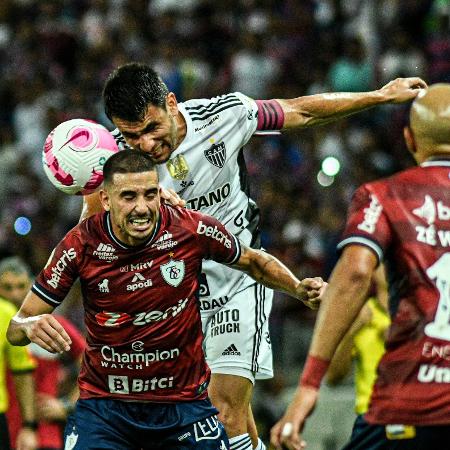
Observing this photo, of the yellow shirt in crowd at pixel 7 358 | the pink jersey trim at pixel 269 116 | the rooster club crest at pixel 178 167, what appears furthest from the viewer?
the yellow shirt in crowd at pixel 7 358

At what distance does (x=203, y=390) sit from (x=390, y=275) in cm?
173

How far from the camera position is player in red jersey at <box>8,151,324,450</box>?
621 centimetres

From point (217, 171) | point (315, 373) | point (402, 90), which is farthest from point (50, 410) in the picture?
point (315, 373)

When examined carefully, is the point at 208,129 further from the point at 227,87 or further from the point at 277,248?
the point at 227,87

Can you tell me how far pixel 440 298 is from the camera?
4863mm

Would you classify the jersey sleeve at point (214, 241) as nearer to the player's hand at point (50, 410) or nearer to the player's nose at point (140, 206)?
the player's nose at point (140, 206)

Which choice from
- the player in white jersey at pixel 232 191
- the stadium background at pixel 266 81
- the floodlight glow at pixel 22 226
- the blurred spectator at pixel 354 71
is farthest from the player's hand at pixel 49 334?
the floodlight glow at pixel 22 226

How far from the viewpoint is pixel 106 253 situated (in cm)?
626

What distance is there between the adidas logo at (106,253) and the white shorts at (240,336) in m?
1.30

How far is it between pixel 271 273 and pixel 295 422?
192cm

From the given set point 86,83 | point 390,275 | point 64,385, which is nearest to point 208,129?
point 390,275

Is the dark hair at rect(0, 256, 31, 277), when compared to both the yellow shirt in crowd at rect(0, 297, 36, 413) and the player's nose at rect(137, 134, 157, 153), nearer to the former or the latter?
the yellow shirt in crowd at rect(0, 297, 36, 413)

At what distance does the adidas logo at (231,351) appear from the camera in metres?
7.29

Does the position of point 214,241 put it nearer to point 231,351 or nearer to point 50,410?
point 231,351
